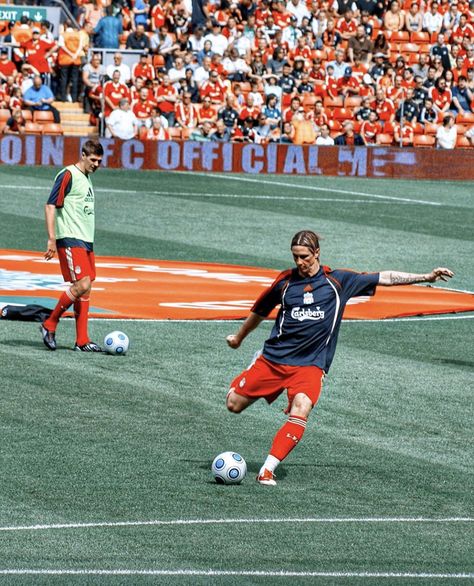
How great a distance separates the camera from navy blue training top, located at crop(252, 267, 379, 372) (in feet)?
30.4

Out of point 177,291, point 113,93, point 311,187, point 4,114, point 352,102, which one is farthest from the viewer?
point 352,102

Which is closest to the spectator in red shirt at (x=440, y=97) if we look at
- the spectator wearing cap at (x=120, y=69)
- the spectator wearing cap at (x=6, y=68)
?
the spectator wearing cap at (x=120, y=69)

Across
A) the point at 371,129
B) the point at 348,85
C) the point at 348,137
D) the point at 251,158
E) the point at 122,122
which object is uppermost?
the point at 348,85

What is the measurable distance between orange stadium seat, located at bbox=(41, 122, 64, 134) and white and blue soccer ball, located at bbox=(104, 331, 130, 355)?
2048cm

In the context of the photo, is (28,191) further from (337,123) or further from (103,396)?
(103,396)

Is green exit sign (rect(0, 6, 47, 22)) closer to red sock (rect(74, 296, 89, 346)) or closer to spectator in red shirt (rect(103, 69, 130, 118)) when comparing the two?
spectator in red shirt (rect(103, 69, 130, 118))

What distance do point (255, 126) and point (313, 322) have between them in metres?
25.8

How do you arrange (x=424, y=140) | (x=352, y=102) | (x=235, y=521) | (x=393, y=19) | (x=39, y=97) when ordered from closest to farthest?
(x=235, y=521), (x=39, y=97), (x=424, y=140), (x=352, y=102), (x=393, y=19)

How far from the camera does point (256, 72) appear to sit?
36.5 metres

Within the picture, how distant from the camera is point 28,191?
27.9 m

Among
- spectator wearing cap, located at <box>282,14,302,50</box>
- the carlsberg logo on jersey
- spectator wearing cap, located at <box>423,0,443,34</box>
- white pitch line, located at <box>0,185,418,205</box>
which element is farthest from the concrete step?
the carlsberg logo on jersey

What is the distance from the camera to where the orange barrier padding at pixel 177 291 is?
16250 mm

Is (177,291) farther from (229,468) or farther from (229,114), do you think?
(229,114)

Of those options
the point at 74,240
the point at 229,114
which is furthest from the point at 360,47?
the point at 74,240
